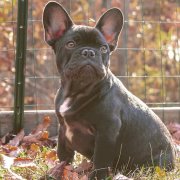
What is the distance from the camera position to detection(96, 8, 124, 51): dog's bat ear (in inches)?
164

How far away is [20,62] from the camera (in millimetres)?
5426

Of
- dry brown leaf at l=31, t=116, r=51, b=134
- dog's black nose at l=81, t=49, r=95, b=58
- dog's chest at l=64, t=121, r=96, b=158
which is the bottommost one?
dry brown leaf at l=31, t=116, r=51, b=134

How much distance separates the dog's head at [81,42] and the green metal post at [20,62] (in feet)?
4.00

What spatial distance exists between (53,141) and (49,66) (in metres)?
2.53

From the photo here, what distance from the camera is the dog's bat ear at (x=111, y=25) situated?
4.16 m

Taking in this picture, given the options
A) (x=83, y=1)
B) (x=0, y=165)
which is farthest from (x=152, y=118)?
(x=83, y=1)

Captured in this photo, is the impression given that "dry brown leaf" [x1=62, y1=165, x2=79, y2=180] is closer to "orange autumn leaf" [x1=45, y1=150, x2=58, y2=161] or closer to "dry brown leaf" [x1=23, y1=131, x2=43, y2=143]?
"orange autumn leaf" [x1=45, y1=150, x2=58, y2=161]

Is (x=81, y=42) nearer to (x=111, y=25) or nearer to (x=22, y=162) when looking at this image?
(x=111, y=25)

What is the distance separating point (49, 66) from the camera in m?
7.69

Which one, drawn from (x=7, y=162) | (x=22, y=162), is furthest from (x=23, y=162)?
(x=7, y=162)

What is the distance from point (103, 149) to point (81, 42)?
698 millimetres

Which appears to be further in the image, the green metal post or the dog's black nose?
the green metal post

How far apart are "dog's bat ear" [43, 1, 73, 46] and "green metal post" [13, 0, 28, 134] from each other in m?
1.23

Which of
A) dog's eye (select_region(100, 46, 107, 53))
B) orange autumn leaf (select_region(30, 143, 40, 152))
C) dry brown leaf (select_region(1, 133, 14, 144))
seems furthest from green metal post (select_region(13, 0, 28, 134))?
dog's eye (select_region(100, 46, 107, 53))
